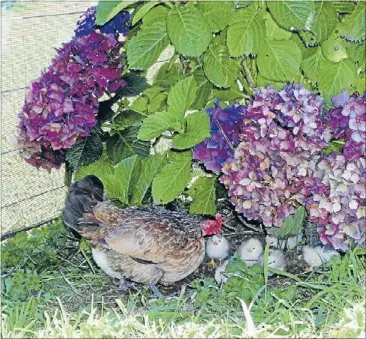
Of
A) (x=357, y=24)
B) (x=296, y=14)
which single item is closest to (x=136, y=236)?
(x=296, y=14)

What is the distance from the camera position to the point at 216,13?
99.7 inches

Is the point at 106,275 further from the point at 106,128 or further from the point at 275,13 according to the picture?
the point at 275,13

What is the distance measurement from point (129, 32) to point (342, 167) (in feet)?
3.30

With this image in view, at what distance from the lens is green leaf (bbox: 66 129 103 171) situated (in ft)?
8.97

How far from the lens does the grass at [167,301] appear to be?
2.09 m

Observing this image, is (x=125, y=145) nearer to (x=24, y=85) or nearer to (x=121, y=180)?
(x=121, y=180)

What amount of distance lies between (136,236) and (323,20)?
0.95m

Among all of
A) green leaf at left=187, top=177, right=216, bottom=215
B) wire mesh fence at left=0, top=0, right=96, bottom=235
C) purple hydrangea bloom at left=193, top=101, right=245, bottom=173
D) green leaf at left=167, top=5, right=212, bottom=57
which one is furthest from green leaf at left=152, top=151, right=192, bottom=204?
wire mesh fence at left=0, top=0, right=96, bottom=235

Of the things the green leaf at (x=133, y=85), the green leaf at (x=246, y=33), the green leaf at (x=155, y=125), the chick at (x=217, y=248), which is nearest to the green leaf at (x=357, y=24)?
the green leaf at (x=246, y=33)

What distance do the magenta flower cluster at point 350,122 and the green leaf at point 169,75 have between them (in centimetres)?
71

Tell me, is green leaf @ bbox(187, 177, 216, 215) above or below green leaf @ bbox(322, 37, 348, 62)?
below

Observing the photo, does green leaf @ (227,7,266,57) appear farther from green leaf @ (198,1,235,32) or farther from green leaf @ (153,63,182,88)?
green leaf @ (153,63,182,88)

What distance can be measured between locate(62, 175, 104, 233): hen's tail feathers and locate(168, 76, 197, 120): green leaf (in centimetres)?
41

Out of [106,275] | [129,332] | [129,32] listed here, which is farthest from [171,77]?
[129,332]
